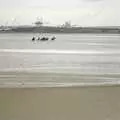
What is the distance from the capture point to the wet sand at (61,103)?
109 cm

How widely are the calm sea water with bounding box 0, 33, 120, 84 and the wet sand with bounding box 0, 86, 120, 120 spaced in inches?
2.4

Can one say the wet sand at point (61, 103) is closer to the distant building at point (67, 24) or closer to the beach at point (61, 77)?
the beach at point (61, 77)

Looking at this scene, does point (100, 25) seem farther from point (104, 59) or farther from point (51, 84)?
point (51, 84)

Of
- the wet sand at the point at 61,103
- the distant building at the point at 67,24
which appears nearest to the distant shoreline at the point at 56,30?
the distant building at the point at 67,24

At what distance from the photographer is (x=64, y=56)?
1.06m

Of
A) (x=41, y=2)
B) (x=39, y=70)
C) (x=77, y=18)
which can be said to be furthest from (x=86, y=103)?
(x=41, y=2)

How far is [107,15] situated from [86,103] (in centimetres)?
42

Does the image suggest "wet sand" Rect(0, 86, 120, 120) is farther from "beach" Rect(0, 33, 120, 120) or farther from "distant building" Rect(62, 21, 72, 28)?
"distant building" Rect(62, 21, 72, 28)

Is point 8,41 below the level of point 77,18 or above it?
below

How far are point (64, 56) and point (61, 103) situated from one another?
22 cm

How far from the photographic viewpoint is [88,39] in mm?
1059

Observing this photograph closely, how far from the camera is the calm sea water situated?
3.46 ft

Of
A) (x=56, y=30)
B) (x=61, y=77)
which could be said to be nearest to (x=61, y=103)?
(x=61, y=77)

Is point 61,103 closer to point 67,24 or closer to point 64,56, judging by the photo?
point 64,56
